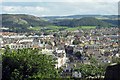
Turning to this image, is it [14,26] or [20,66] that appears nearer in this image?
[20,66]

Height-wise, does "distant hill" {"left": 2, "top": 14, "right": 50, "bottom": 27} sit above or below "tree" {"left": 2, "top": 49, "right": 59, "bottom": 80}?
below

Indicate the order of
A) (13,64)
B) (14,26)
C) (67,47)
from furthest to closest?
(14,26), (67,47), (13,64)

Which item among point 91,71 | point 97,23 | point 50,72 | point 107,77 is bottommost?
point 97,23

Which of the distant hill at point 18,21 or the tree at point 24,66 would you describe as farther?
the distant hill at point 18,21

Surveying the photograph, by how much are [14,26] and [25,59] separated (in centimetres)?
10621

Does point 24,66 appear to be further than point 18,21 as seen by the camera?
No

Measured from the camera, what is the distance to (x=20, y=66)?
13.9 meters

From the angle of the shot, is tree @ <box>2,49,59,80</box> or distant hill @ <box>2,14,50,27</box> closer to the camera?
tree @ <box>2,49,59,80</box>

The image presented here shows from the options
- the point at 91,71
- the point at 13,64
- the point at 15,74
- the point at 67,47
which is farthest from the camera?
the point at 67,47

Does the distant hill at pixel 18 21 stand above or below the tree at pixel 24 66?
below

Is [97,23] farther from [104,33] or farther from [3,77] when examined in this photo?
[3,77]

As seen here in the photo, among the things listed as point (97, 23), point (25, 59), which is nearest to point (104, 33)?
point (97, 23)

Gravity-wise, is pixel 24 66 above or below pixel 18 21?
above

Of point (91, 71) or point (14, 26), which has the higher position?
point (91, 71)
